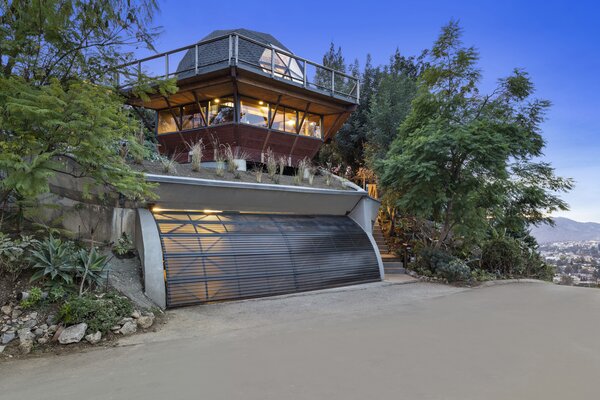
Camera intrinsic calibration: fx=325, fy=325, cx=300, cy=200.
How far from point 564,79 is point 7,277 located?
702 inches

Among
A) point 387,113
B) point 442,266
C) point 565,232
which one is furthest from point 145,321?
point 565,232

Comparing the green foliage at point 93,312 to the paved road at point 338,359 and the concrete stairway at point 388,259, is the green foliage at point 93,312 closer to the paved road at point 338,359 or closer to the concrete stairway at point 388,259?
the paved road at point 338,359

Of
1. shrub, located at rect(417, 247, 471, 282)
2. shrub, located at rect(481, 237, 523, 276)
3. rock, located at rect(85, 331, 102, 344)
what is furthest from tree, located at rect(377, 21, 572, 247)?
rock, located at rect(85, 331, 102, 344)

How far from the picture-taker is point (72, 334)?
14.5ft

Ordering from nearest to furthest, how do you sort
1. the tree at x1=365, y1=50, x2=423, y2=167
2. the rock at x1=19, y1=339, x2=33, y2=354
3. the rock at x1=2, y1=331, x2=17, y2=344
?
the rock at x1=19, y1=339, x2=33, y2=354, the rock at x1=2, y1=331, x2=17, y2=344, the tree at x1=365, y1=50, x2=423, y2=167

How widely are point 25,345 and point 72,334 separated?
0.50 meters

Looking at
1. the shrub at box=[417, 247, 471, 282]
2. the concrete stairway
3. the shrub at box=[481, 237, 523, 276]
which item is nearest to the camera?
the shrub at box=[417, 247, 471, 282]

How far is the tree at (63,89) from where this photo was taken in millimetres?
4590

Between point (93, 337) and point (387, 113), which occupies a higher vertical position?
point (387, 113)

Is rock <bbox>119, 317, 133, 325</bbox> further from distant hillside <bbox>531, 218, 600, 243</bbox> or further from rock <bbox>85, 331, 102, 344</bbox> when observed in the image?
distant hillside <bbox>531, 218, 600, 243</bbox>

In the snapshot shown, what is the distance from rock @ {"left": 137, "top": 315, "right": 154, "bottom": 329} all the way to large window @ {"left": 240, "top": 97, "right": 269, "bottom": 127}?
10428 millimetres

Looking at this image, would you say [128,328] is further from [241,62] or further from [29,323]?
[241,62]

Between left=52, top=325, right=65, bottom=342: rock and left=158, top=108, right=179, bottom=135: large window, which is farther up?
left=158, top=108, right=179, bottom=135: large window

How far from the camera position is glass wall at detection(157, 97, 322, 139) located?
14.4 metres
